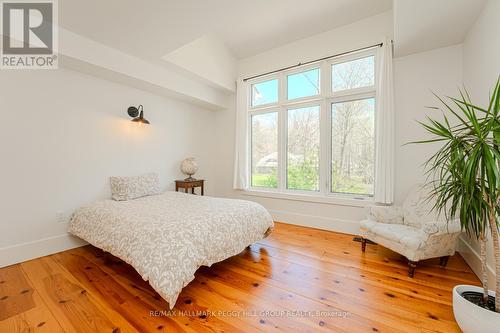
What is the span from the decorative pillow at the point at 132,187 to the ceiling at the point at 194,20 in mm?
1773

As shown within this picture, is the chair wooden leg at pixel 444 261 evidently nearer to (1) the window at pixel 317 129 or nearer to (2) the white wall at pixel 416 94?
(2) the white wall at pixel 416 94

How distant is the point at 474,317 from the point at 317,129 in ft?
9.29

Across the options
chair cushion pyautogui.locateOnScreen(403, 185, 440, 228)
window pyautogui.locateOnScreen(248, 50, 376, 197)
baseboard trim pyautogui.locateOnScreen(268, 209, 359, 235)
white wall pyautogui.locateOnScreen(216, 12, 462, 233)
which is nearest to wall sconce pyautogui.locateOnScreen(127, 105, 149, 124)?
window pyautogui.locateOnScreen(248, 50, 376, 197)

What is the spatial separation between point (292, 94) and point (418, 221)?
8.88ft

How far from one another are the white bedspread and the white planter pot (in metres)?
1.71

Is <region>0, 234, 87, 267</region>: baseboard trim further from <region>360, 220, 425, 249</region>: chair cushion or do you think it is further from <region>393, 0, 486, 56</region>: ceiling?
<region>393, 0, 486, 56</region>: ceiling

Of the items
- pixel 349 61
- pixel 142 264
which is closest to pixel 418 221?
pixel 349 61

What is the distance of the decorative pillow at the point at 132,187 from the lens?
9.77ft

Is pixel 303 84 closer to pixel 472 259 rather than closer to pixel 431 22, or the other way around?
pixel 431 22

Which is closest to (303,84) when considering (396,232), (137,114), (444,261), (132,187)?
(396,232)

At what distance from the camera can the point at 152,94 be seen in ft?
11.9

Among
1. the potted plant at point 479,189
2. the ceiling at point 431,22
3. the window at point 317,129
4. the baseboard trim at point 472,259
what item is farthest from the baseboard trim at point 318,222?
the ceiling at point 431,22

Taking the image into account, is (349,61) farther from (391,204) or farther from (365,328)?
(365,328)

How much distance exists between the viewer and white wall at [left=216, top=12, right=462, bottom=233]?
272 cm
